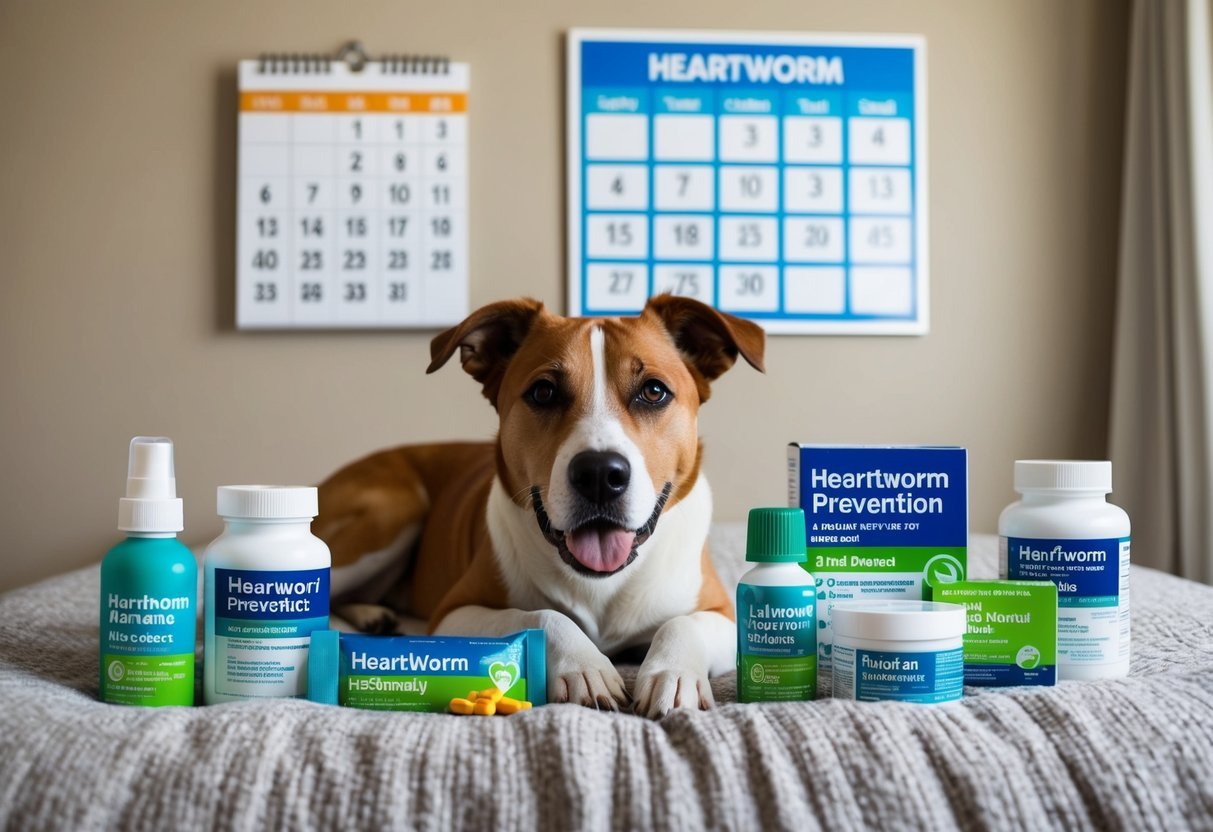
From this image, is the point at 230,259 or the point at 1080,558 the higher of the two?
the point at 230,259

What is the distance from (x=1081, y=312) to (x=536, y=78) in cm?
181

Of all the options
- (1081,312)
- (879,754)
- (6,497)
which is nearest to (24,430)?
(6,497)

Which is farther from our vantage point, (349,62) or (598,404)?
(349,62)

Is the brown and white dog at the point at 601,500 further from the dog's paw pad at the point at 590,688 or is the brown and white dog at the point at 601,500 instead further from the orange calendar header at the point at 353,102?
the orange calendar header at the point at 353,102

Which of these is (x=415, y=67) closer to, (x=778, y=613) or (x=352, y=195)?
(x=352, y=195)

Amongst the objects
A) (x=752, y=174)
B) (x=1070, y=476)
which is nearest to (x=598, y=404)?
(x=1070, y=476)

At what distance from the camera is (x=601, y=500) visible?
130 centimetres

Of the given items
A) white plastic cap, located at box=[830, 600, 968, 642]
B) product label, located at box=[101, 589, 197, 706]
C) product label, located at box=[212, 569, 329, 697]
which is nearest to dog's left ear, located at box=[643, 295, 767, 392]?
white plastic cap, located at box=[830, 600, 968, 642]

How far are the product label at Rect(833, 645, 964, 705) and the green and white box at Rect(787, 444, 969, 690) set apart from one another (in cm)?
15

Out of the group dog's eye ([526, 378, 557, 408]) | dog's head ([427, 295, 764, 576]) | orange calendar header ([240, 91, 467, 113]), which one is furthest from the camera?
orange calendar header ([240, 91, 467, 113])

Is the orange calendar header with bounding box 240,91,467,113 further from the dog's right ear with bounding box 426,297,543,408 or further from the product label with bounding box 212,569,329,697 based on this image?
the product label with bounding box 212,569,329,697

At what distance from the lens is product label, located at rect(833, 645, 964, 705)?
1109 millimetres

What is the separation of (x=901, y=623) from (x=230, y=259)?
7.80 ft

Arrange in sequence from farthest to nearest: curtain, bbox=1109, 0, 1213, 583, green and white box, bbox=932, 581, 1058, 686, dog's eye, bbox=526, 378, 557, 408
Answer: curtain, bbox=1109, 0, 1213, 583
dog's eye, bbox=526, 378, 557, 408
green and white box, bbox=932, 581, 1058, 686
